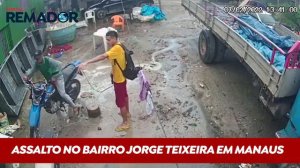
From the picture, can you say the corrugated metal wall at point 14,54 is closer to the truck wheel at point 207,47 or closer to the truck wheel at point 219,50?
the truck wheel at point 207,47

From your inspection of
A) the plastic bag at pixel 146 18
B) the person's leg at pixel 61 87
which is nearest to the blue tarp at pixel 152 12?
the plastic bag at pixel 146 18

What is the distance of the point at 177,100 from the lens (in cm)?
731

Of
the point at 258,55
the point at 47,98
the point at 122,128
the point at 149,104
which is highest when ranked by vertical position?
the point at 258,55

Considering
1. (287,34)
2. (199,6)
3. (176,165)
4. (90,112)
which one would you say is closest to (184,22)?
(199,6)

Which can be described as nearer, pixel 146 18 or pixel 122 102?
pixel 122 102

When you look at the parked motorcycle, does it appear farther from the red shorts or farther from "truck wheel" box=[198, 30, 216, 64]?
"truck wheel" box=[198, 30, 216, 64]

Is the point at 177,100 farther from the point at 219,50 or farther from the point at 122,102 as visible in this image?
the point at 219,50

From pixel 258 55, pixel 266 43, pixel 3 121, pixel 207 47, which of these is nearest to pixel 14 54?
pixel 3 121

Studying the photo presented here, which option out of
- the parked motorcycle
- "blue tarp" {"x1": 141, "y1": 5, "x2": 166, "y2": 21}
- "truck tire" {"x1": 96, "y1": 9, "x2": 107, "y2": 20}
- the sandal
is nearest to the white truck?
the sandal

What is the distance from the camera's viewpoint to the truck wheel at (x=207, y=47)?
8648mm

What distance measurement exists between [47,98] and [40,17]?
243 inches

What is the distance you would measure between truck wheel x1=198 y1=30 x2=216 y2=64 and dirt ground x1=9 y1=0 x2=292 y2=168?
19 cm

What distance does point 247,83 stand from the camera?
7.98 m

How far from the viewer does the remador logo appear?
8.91m
